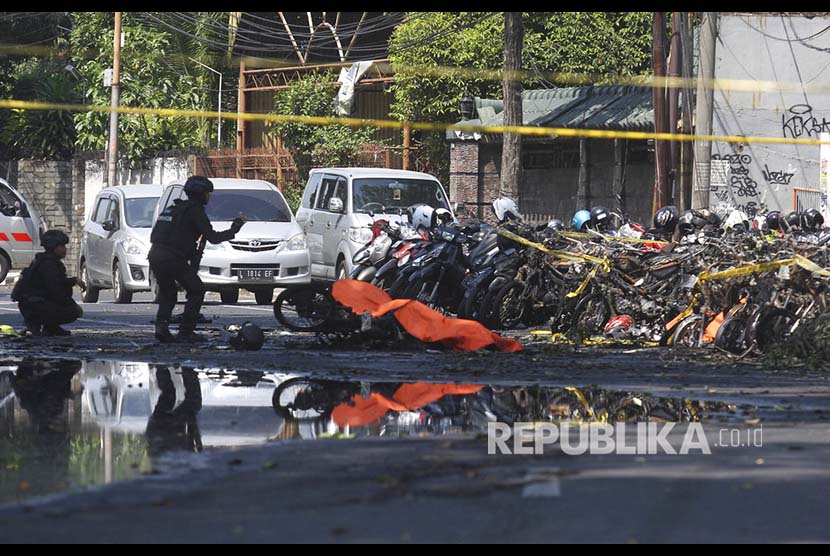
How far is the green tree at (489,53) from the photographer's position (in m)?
33.0

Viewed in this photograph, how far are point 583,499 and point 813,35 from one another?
2058 centimetres

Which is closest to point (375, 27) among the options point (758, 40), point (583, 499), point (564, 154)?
point (564, 154)

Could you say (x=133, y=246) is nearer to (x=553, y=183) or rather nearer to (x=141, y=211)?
(x=141, y=211)

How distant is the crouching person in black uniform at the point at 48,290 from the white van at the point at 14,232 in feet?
40.2

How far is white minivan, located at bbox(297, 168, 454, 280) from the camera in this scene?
21.2 metres

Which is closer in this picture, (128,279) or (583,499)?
(583,499)

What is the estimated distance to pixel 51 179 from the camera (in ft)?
125

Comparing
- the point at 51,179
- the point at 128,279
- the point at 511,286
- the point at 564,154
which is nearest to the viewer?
the point at 511,286

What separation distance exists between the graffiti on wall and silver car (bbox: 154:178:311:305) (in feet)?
30.0

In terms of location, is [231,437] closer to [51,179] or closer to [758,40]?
[758,40]

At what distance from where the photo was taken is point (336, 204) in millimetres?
21109

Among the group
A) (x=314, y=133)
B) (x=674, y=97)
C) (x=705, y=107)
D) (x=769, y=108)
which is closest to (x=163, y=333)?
(x=674, y=97)

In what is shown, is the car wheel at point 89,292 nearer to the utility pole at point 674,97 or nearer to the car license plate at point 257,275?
the car license plate at point 257,275

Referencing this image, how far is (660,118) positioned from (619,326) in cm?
956
